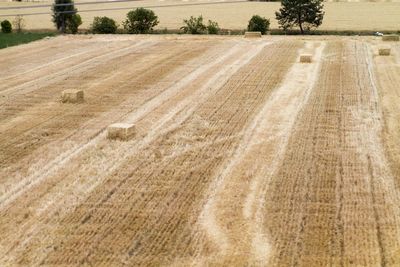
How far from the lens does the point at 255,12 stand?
268 ft

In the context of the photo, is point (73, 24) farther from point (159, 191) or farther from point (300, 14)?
point (159, 191)

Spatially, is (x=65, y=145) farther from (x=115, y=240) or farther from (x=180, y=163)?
(x=115, y=240)

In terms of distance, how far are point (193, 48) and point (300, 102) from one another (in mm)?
14644

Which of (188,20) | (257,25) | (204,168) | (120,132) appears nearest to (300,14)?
(257,25)

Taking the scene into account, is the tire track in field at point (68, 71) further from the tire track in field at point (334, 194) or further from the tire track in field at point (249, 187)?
the tire track in field at point (334, 194)

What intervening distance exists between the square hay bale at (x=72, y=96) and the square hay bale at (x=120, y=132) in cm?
442

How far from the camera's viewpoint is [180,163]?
14828 millimetres

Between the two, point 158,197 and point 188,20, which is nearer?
point 158,197

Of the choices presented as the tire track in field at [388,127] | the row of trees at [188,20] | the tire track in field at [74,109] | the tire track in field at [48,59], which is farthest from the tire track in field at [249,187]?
the row of trees at [188,20]

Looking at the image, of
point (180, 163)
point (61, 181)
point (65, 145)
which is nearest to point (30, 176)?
point (61, 181)

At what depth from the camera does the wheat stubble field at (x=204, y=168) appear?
10711mm

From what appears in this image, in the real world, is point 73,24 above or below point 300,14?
below

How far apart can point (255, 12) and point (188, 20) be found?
59.0ft

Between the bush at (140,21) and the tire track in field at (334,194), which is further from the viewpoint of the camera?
the bush at (140,21)
